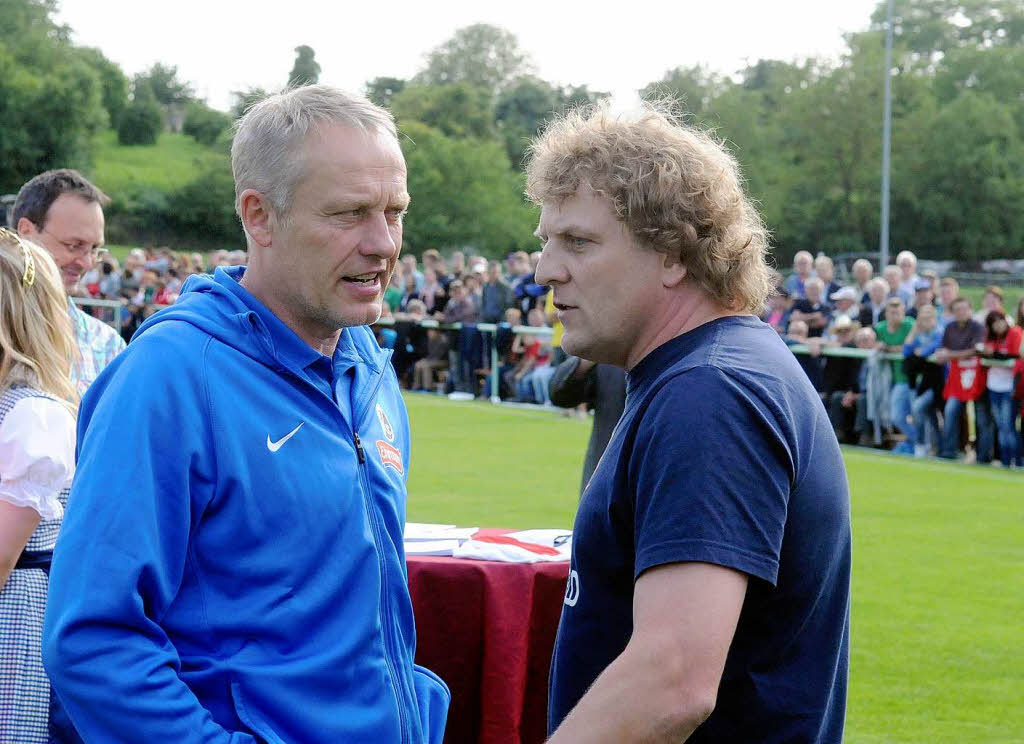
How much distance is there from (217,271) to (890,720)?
4.41 m

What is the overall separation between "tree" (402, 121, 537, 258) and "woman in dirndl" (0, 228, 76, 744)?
57.7 m

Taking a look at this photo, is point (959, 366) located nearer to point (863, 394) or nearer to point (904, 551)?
point (863, 394)

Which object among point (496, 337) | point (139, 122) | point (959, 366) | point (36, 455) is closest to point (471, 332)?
point (496, 337)

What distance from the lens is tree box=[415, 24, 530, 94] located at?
97.7 meters

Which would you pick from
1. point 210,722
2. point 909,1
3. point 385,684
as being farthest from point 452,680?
point 909,1

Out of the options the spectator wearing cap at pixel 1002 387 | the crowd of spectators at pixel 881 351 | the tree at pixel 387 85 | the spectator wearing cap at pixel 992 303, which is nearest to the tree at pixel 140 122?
the tree at pixel 387 85

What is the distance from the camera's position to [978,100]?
5500 cm

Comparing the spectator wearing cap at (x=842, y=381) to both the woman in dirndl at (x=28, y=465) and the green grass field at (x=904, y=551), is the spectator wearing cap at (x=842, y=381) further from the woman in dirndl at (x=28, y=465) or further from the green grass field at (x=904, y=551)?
the woman in dirndl at (x=28, y=465)

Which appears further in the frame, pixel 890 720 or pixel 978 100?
pixel 978 100

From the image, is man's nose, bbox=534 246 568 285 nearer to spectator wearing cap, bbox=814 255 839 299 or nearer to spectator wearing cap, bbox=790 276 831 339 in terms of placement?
spectator wearing cap, bbox=790 276 831 339

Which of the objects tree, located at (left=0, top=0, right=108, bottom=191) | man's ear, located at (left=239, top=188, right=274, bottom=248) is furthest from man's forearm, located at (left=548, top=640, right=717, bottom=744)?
tree, located at (left=0, top=0, right=108, bottom=191)

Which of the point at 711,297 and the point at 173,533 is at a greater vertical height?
the point at 711,297

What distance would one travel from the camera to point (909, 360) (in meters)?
14.0

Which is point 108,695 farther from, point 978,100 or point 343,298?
point 978,100
